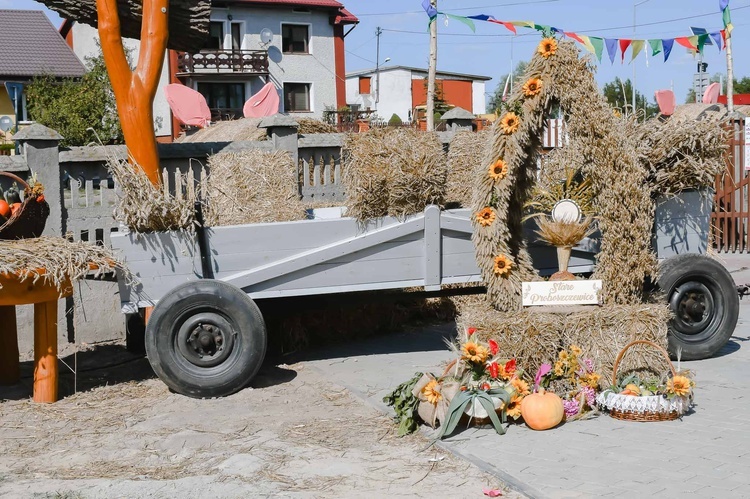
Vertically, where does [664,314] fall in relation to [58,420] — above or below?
above

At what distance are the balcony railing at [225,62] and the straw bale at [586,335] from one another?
37508 mm

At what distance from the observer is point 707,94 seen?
58.0ft

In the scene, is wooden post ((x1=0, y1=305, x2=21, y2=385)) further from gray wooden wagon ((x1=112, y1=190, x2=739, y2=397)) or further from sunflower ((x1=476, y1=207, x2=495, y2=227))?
sunflower ((x1=476, y1=207, x2=495, y2=227))

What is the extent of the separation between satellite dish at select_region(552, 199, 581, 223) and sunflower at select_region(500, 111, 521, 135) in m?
0.65

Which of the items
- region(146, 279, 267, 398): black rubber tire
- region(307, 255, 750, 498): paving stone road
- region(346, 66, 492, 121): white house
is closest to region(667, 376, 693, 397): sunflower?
region(307, 255, 750, 498): paving stone road

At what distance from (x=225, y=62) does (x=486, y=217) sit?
37.2m

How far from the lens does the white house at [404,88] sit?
5847 cm

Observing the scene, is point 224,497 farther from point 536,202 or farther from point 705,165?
point 705,165

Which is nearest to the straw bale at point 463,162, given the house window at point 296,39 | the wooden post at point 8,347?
the wooden post at point 8,347

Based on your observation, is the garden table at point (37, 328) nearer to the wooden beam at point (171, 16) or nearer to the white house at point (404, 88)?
the wooden beam at point (171, 16)

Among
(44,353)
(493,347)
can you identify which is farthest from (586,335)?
(44,353)

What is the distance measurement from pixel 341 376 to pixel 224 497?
2.59 metres

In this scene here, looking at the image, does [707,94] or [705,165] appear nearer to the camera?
[705,165]

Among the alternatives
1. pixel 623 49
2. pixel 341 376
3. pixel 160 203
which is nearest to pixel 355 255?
pixel 341 376
